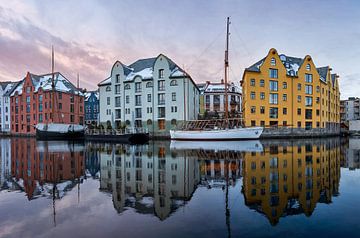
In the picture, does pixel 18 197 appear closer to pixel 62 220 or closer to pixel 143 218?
pixel 62 220

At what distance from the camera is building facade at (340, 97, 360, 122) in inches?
4375

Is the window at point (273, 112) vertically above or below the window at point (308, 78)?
below

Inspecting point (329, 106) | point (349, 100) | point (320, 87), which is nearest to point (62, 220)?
point (320, 87)

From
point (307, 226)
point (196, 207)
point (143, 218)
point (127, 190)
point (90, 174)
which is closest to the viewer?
point (307, 226)

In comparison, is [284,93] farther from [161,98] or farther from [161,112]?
[161,112]

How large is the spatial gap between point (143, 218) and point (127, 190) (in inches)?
119

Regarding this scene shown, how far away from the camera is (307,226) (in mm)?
5570

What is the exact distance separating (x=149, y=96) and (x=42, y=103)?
33607mm

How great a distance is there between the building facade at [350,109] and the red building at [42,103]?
11166 cm

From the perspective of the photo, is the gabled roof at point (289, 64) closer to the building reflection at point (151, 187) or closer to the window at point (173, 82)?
the window at point (173, 82)

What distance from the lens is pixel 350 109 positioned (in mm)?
111750

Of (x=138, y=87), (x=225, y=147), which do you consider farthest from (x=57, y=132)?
(x=225, y=147)

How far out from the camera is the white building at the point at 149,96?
48.8 meters

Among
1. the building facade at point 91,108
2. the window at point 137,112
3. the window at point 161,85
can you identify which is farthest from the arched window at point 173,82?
the building facade at point 91,108
